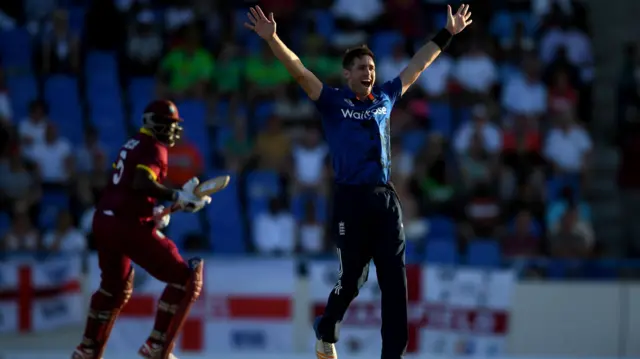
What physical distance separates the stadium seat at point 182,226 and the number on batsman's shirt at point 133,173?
620 centimetres

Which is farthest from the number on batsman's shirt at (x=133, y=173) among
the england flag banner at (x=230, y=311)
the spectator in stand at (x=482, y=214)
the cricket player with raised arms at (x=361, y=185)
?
the spectator in stand at (x=482, y=214)

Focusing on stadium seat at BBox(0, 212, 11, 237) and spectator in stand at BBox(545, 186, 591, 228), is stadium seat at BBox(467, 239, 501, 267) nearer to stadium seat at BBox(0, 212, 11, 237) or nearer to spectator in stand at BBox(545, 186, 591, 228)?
spectator in stand at BBox(545, 186, 591, 228)

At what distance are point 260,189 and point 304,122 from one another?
1.45 meters

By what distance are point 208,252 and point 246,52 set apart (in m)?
3.90

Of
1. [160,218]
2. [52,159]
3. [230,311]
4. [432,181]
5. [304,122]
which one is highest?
[304,122]

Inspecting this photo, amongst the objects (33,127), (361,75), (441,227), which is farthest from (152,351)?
(33,127)

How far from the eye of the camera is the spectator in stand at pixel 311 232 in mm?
15070

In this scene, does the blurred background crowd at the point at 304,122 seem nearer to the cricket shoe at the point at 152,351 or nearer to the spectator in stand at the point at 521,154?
the spectator in stand at the point at 521,154

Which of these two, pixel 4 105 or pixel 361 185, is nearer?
pixel 361 185

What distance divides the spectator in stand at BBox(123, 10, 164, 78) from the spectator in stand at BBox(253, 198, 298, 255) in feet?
12.2

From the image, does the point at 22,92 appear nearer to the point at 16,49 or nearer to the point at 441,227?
the point at 16,49

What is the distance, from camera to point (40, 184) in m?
16.2

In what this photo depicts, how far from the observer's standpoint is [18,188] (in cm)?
1605

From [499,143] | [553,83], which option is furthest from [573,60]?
[499,143]
